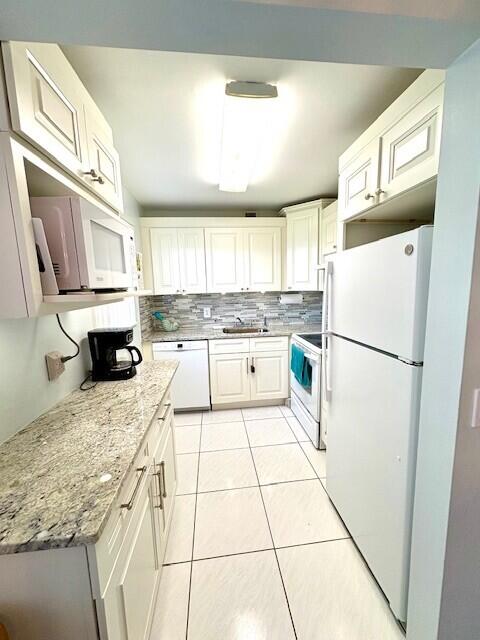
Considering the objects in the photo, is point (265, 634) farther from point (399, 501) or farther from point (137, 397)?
point (137, 397)

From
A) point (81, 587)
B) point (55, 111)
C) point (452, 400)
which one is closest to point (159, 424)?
point (81, 587)

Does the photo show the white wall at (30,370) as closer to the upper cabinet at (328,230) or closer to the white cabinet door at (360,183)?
the white cabinet door at (360,183)

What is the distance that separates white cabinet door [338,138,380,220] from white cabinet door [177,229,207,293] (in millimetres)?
1779

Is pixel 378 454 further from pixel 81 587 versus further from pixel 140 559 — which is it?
pixel 81 587

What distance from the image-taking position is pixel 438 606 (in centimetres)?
93

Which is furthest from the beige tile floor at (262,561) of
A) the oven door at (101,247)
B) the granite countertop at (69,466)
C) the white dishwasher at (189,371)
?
the oven door at (101,247)

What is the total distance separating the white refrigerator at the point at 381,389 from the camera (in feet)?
3.35

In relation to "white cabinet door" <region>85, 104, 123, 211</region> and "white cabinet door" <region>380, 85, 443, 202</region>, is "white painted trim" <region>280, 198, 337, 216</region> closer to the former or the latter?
"white cabinet door" <region>380, 85, 443, 202</region>

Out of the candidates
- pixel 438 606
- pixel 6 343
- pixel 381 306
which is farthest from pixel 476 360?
pixel 6 343

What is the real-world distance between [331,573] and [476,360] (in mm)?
1339

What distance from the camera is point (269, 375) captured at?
3145 millimetres

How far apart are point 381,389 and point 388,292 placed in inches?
17.0

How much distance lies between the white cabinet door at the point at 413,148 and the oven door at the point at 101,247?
133 centimetres

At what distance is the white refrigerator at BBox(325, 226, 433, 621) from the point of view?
1022mm
